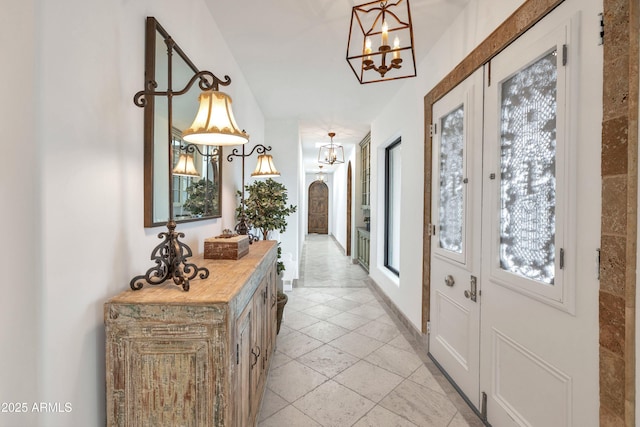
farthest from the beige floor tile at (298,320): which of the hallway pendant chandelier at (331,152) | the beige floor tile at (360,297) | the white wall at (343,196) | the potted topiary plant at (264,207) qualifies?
the white wall at (343,196)

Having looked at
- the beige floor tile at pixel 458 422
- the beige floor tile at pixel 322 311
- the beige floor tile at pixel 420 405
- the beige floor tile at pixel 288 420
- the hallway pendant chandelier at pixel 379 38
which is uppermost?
the hallway pendant chandelier at pixel 379 38

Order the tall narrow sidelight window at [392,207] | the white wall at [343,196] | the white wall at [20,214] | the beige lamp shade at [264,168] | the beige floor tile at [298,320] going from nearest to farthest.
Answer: the white wall at [20,214] → the beige lamp shade at [264,168] → the beige floor tile at [298,320] → the tall narrow sidelight window at [392,207] → the white wall at [343,196]

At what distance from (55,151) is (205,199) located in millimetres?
1198

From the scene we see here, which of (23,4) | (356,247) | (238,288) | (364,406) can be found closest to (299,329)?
(364,406)

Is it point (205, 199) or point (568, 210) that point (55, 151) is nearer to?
point (205, 199)

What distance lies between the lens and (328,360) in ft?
8.64

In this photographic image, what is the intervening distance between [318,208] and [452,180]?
35.2ft

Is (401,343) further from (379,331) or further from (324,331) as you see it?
(324,331)

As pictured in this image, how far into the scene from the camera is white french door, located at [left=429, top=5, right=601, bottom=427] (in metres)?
1.26

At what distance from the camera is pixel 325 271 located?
6.14 meters

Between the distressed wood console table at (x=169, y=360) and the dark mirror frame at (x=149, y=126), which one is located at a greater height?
the dark mirror frame at (x=149, y=126)

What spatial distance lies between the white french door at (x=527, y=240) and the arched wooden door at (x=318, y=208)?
34.5 ft

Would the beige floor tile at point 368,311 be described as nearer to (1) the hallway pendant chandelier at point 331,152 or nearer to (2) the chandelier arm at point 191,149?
(2) the chandelier arm at point 191,149

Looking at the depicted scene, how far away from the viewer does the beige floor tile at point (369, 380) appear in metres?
2.19
